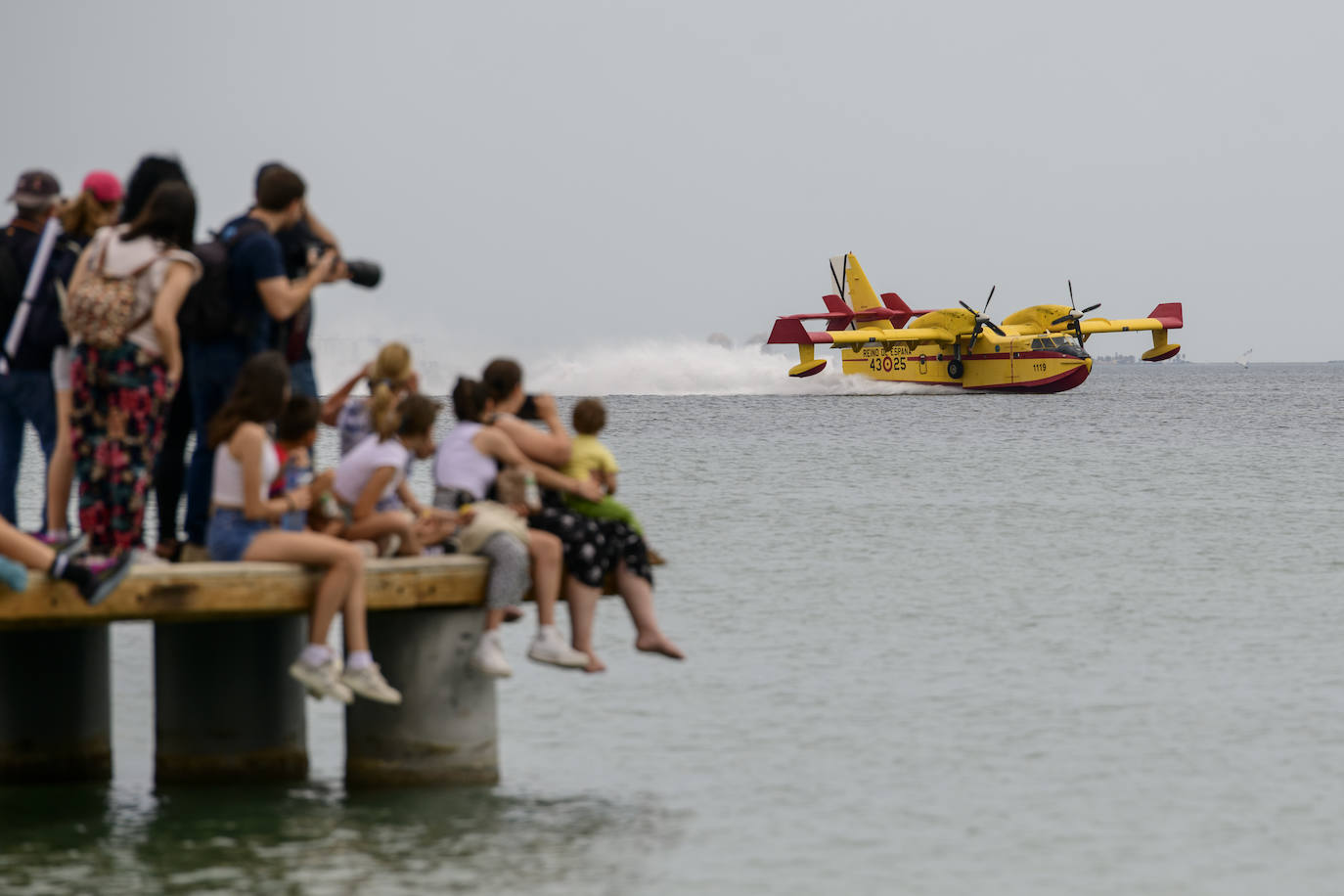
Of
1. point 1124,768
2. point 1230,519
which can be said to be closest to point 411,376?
point 1124,768

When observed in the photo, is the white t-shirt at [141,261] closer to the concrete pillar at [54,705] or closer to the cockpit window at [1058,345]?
the concrete pillar at [54,705]

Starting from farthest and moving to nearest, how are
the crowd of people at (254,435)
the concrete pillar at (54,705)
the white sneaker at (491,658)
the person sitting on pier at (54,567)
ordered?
the concrete pillar at (54,705), the white sneaker at (491,658), the crowd of people at (254,435), the person sitting on pier at (54,567)

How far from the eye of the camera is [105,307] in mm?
7031

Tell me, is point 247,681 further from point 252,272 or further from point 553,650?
point 252,272

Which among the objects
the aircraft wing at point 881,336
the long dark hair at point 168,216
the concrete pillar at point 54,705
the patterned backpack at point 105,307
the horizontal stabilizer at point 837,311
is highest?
the horizontal stabilizer at point 837,311

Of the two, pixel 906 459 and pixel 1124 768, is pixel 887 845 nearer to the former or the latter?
pixel 1124 768

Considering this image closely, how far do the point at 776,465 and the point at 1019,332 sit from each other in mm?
43458

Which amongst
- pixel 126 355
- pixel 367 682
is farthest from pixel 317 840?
pixel 126 355

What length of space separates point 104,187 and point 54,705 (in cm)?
285

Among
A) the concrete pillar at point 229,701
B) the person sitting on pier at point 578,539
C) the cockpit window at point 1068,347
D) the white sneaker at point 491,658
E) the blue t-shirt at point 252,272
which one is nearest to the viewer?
the blue t-shirt at point 252,272

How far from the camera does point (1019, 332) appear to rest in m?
84.8

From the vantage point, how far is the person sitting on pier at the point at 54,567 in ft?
21.5

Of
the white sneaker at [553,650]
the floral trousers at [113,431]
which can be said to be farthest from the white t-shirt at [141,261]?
the white sneaker at [553,650]

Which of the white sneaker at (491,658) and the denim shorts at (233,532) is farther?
the white sneaker at (491,658)
